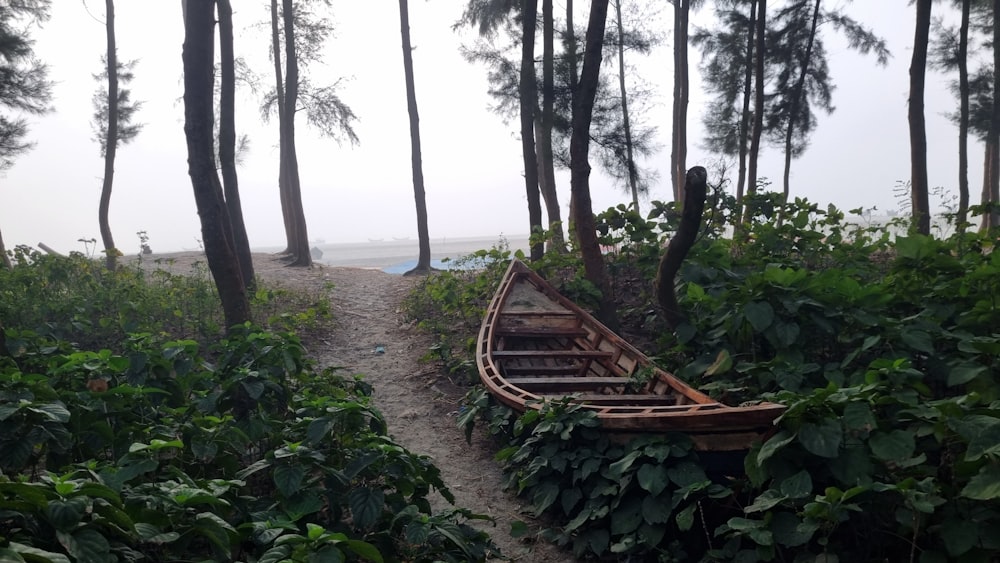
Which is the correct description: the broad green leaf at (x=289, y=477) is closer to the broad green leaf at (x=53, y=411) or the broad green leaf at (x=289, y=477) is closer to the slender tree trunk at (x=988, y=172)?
the broad green leaf at (x=53, y=411)

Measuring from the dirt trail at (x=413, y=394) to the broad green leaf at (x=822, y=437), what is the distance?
5.38ft

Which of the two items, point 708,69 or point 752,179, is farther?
point 708,69

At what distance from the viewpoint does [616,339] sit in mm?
6516

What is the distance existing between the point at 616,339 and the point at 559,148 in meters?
5.87

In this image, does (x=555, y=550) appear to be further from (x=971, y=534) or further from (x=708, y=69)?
(x=708, y=69)

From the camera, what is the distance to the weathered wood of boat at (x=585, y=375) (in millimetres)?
3756

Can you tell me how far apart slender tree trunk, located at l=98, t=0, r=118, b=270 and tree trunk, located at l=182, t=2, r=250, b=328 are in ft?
34.8

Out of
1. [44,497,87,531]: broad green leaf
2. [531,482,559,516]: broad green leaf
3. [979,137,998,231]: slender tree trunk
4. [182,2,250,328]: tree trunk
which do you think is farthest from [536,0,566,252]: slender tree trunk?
[979,137,998,231]: slender tree trunk

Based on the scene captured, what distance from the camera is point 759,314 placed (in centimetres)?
467

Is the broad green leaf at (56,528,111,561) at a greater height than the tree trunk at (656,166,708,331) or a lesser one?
lesser

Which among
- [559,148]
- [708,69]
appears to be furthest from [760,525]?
[708,69]

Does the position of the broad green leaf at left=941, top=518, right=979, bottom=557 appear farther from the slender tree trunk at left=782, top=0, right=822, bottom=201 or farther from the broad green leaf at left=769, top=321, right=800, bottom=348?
the slender tree trunk at left=782, top=0, right=822, bottom=201

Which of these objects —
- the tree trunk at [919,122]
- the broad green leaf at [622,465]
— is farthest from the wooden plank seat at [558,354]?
the tree trunk at [919,122]

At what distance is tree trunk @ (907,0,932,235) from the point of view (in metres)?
10.5
